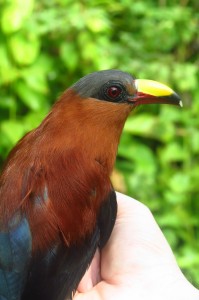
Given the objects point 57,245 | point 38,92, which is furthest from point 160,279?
point 38,92

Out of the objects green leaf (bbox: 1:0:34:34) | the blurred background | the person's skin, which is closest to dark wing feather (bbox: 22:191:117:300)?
the person's skin

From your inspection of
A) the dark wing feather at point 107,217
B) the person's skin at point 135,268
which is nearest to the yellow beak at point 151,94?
the dark wing feather at point 107,217

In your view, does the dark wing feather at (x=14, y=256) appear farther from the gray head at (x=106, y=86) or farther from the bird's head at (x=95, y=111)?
the gray head at (x=106, y=86)

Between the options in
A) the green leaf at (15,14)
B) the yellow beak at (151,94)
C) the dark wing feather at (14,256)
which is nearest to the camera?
the dark wing feather at (14,256)

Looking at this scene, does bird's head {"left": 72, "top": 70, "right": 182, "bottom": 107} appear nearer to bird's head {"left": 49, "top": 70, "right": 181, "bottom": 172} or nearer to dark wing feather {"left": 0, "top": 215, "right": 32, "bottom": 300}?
bird's head {"left": 49, "top": 70, "right": 181, "bottom": 172}

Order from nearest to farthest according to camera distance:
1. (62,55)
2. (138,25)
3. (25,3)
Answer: (25,3) → (62,55) → (138,25)

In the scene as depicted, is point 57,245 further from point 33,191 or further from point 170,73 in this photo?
point 170,73

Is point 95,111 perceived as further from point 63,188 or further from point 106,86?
point 63,188
